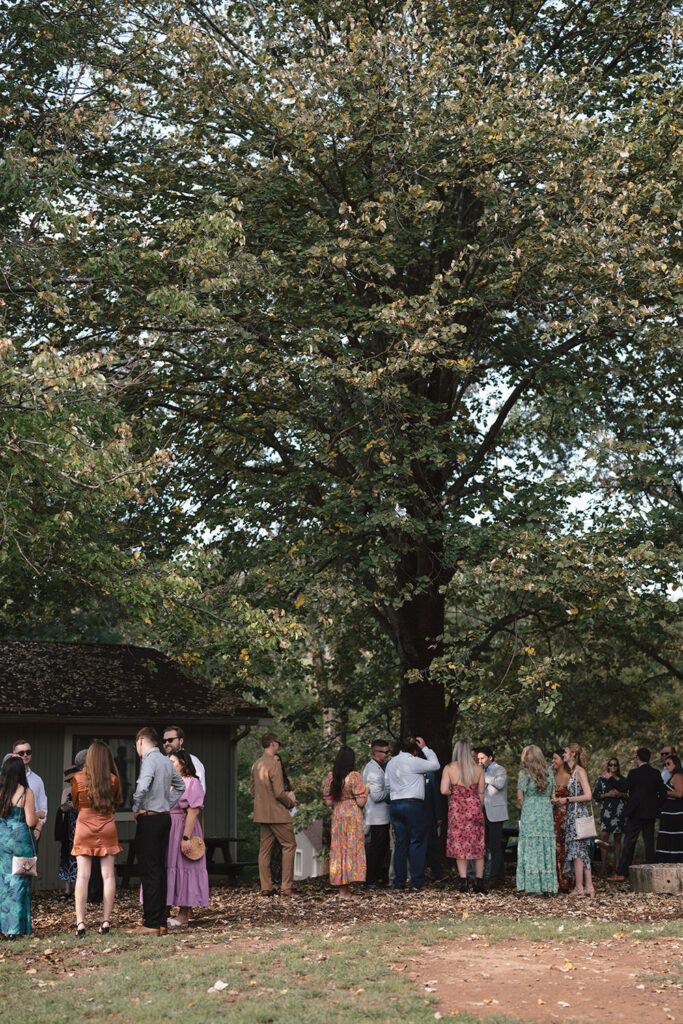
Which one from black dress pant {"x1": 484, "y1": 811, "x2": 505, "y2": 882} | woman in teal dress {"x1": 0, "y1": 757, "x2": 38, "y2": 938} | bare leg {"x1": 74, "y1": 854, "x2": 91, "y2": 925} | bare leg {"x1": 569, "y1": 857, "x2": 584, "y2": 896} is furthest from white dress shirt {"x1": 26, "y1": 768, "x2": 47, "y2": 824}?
bare leg {"x1": 569, "y1": 857, "x2": 584, "y2": 896}

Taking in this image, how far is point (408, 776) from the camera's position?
13688 mm

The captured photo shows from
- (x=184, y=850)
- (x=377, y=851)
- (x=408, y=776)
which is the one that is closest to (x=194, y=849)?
(x=184, y=850)

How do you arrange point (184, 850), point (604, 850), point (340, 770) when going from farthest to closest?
Answer: point (604, 850) < point (340, 770) < point (184, 850)

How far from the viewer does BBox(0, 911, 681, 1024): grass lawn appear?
24.7 ft

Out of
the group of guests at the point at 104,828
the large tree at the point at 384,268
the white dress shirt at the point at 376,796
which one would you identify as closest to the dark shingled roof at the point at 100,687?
the large tree at the point at 384,268

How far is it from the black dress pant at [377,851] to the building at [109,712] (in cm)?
467

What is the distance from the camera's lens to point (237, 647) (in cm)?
1443

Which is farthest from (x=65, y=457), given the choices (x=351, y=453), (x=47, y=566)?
(x=351, y=453)

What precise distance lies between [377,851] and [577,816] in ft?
8.61

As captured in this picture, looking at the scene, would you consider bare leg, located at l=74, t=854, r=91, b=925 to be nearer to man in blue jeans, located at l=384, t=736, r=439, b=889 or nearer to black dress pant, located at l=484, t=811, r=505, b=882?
man in blue jeans, located at l=384, t=736, r=439, b=889

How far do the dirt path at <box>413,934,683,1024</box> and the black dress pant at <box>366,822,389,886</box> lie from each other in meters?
4.31

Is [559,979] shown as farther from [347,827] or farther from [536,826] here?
[347,827]

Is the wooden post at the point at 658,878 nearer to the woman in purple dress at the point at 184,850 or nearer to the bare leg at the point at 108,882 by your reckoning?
the woman in purple dress at the point at 184,850

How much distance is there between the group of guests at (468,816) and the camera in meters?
13.3
